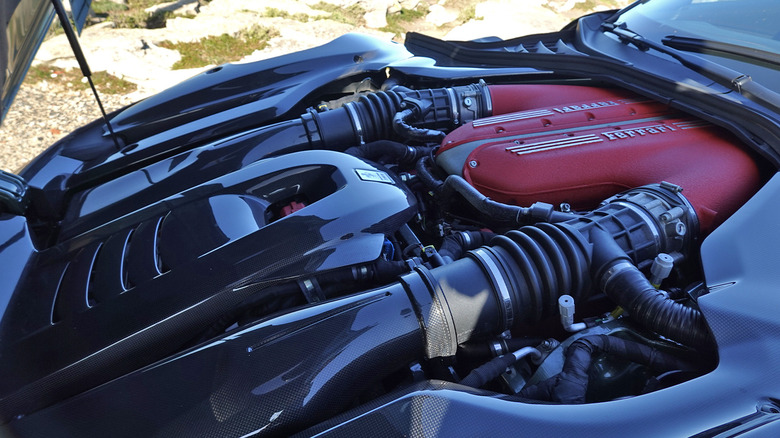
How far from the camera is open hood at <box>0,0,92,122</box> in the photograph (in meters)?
1.13

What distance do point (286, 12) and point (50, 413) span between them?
7382 millimetres

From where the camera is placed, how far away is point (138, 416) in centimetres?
101

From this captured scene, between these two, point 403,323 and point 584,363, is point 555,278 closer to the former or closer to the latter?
point 584,363

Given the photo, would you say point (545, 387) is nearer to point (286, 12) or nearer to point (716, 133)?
point (716, 133)

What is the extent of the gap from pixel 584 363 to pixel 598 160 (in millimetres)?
756

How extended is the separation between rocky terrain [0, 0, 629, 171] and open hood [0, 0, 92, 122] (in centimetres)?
120

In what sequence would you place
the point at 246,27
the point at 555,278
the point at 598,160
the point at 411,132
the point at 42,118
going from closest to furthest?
the point at 555,278 < the point at 598,160 < the point at 411,132 < the point at 42,118 < the point at 246,27

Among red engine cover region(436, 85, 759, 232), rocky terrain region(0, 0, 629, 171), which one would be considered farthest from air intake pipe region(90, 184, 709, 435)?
rocky terrain region(0, 0, 629, 171)

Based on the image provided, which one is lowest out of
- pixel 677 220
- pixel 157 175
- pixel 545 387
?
pixel 545 387

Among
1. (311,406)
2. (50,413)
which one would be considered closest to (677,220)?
(311,406)

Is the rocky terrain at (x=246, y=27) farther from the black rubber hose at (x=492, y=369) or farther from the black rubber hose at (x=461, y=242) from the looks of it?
the black rubber hose at (x=492, y=369)

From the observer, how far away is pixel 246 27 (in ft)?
22.2

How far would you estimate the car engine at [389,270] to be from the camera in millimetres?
1101

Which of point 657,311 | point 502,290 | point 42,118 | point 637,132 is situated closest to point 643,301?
point 657,311
